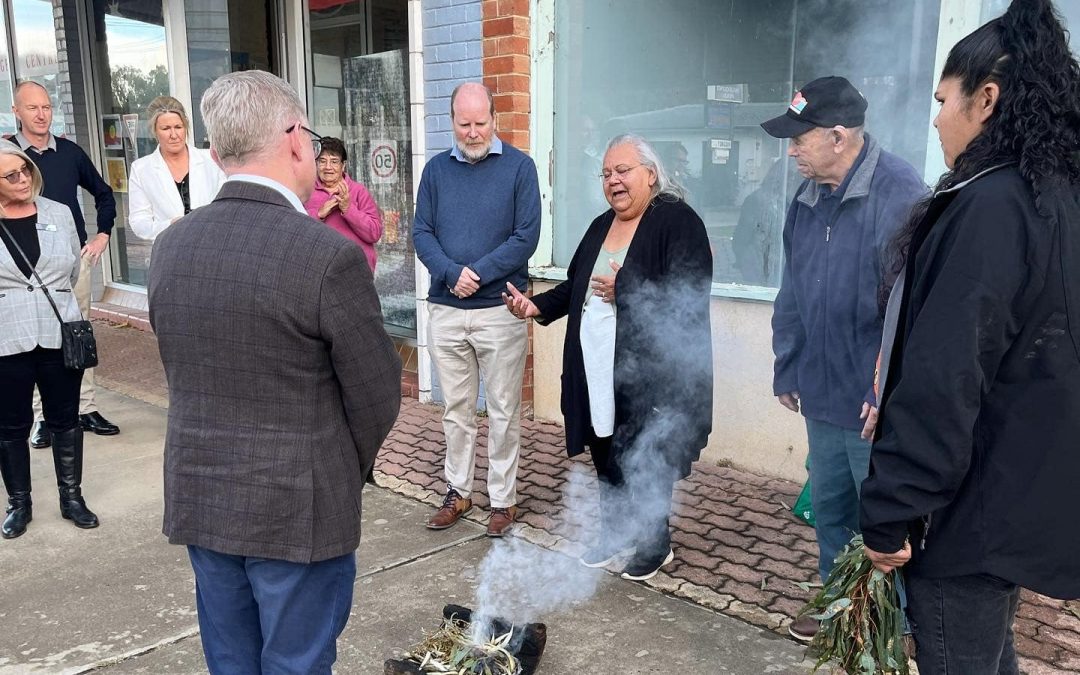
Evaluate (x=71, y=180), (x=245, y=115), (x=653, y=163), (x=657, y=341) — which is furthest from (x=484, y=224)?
(x=71, y=180)

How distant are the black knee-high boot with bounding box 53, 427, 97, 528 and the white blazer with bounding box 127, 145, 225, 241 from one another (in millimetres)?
1270

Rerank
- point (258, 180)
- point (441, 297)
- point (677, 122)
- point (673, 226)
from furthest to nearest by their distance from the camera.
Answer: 1. point (677, 122)
2. point (441, 297)
3. point (673, 226)
4. point (258, 180)

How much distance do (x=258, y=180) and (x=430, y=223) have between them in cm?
239

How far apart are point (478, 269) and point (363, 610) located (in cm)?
166

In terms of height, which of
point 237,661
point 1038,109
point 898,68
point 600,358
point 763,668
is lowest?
point 763,668

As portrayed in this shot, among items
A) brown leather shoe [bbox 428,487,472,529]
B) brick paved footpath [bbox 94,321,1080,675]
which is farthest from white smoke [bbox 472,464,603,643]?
brown leather shoe [bbox 428,487,472,529]

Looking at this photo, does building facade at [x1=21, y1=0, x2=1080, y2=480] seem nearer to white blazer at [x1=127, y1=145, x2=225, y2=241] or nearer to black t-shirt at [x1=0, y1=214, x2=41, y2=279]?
white blazer at [x1=127, y1=145, x2=225, y2=241]

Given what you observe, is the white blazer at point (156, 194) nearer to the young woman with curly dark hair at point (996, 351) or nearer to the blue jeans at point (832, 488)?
the blue jeans at point (832, 488)

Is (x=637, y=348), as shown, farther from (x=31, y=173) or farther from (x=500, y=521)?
(x=31, y=173)

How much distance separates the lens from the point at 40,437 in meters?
5.63

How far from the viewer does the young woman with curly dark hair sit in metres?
1.70

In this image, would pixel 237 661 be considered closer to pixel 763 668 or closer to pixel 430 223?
pixel 763 668

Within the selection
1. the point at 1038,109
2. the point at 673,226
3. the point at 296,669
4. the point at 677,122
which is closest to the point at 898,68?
the point at 677,122

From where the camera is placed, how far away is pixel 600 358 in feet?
11.9
